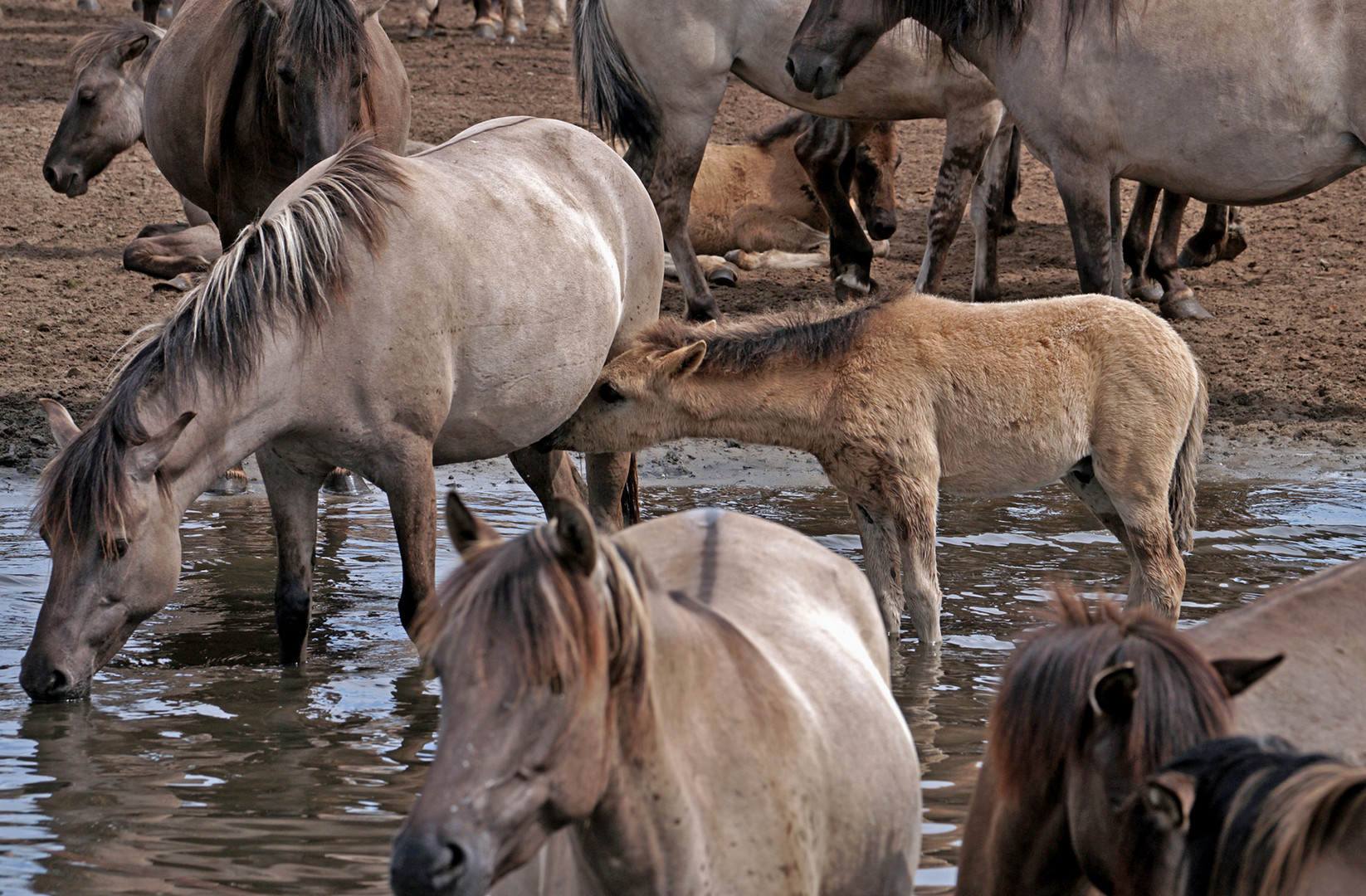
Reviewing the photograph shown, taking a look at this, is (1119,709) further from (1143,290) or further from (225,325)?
(1143,290)

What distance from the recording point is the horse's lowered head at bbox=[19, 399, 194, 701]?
4.42m

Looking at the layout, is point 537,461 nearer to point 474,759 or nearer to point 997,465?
point 997,465

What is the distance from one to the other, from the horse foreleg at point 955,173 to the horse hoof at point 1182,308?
4.96 ft

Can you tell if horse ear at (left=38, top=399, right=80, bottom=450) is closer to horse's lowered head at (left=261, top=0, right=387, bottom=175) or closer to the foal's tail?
horse's lowered head at (left=261, top=0, right=387, bottom=175)

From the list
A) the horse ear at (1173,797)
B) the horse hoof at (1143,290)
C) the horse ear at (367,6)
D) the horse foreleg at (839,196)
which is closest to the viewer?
the horse ear at (1173,797)

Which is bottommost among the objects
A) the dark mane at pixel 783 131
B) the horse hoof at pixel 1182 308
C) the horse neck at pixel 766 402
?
the horse hoof at pixel 1182 308

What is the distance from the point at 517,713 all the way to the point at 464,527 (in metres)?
0.39

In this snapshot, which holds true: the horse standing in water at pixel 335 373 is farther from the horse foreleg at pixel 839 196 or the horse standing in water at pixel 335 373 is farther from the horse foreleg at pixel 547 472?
the horse foreleg at pixel 839 196

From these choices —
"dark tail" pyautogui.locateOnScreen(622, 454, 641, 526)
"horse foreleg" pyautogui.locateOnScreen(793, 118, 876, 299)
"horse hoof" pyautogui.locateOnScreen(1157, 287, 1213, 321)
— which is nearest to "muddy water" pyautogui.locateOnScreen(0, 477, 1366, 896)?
"dark tail" pyautogui.locateOnScreen(622, 454, 641, 526)

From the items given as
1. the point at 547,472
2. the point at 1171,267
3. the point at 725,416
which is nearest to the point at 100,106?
the point at 547,472

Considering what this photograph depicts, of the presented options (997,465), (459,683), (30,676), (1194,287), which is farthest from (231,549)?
(1194,287)

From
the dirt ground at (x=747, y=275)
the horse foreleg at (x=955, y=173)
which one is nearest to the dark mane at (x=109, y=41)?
the dirt ground at (x=747, y=275)

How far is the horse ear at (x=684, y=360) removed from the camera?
18.5ft

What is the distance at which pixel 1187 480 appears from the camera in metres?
6.20
